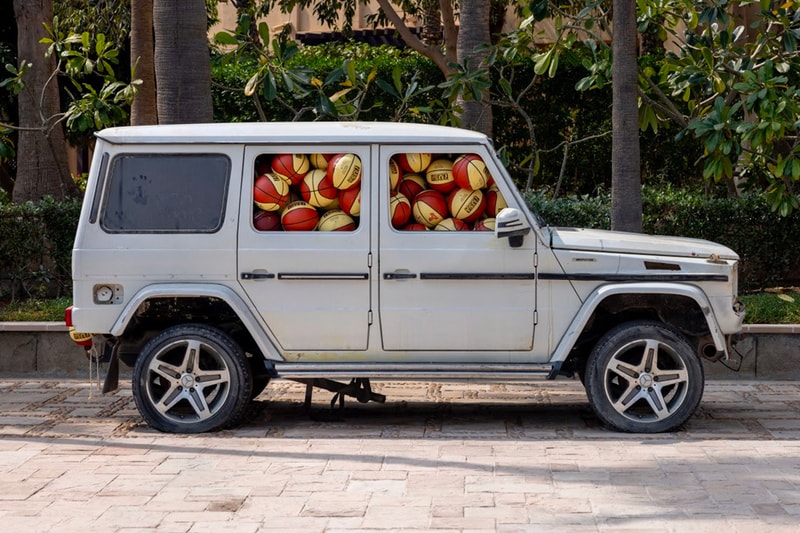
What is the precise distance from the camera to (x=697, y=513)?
19.1ft

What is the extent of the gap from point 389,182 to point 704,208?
4770 mm

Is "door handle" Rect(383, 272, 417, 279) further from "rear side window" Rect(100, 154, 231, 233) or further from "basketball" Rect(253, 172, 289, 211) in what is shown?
"rear side window" Rect(100, 154, 231, 233)

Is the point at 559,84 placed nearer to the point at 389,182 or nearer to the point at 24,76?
the point at 24,76

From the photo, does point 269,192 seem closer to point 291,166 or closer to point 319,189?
point 291,166

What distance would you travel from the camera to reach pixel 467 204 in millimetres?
8023

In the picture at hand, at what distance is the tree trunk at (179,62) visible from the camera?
36.4 ft

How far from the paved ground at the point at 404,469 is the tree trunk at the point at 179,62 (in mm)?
2959

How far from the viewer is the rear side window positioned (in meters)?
8.05

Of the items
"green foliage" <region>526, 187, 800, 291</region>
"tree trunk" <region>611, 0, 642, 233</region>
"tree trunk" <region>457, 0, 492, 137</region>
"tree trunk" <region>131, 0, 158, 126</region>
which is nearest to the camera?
"tree trunk" <region>611, 0, 642, 233</region>

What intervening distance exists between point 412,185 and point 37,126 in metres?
6.69

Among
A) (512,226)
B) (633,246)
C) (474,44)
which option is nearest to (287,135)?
(512,226)

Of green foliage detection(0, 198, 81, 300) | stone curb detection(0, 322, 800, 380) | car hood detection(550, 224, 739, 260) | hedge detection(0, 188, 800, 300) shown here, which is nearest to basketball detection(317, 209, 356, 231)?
car hood detection(550, 224, 739, 260)

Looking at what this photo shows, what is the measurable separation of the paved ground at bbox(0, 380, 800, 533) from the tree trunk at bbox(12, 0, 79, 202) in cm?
421

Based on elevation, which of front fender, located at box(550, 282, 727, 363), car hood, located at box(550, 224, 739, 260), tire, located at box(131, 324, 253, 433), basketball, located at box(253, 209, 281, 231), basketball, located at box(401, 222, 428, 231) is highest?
basketball, located at box(253, 209, 281, 231)
